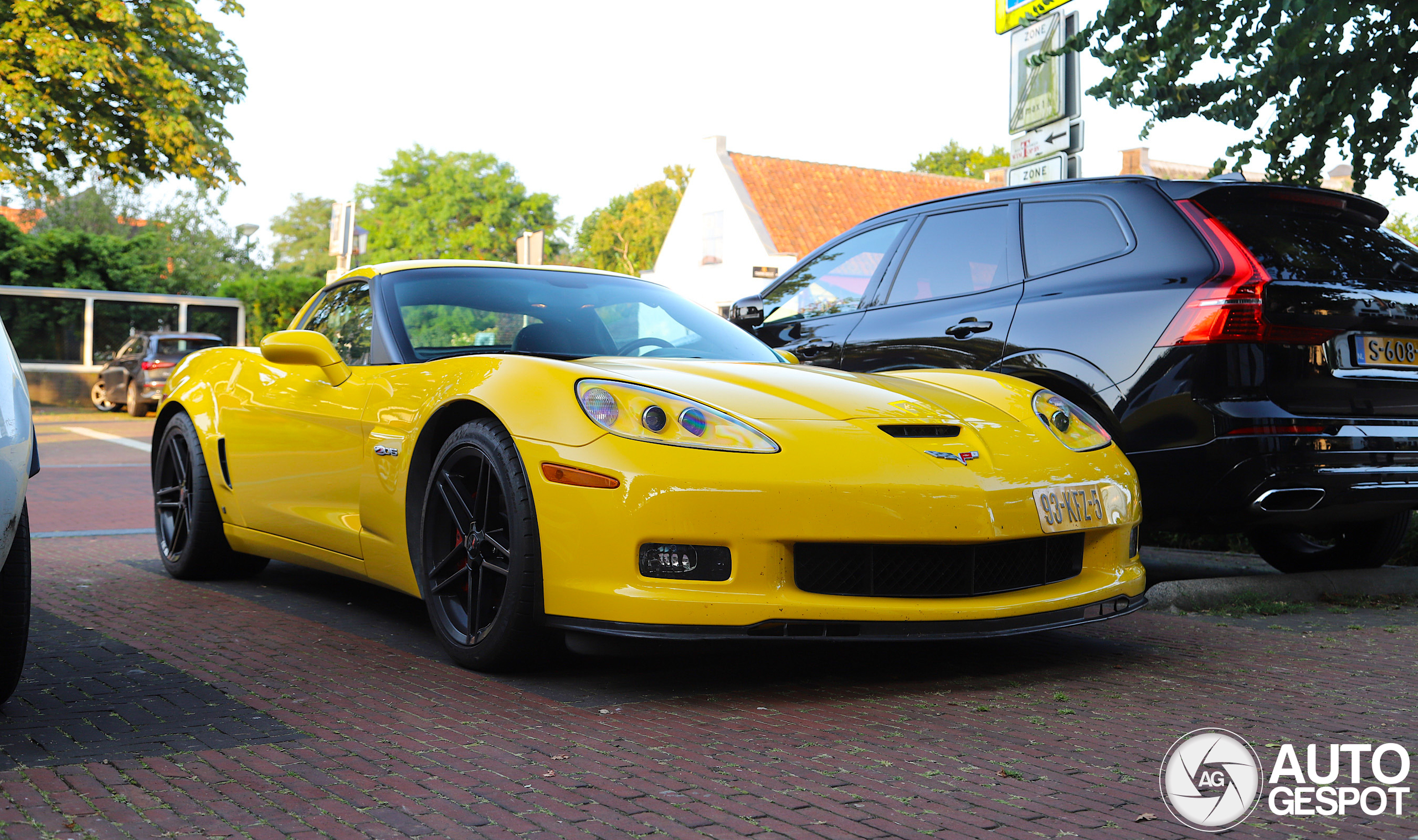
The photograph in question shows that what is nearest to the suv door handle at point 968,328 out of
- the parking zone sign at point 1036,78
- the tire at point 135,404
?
the parking zone sign at point 1036,78

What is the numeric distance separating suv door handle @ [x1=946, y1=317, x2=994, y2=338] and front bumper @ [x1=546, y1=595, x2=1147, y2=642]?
1.95 meters

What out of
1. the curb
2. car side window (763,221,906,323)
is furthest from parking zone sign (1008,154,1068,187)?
the curb

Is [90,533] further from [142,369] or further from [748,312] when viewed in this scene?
[142,369]

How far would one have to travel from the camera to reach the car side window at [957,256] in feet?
18.0

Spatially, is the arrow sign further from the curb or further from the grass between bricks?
the grass between bricks

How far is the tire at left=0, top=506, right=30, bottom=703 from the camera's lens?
10.3 feet

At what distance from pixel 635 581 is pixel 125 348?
79.7 feet

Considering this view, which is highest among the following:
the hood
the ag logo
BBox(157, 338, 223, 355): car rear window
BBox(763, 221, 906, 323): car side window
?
BBox(763, 221, 906, 323): car side window

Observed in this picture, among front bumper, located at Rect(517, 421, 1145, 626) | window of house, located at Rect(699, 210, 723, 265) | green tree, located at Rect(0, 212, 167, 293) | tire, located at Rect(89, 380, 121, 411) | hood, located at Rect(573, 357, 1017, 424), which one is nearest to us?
front bumper, located at Rect(517, 421, 1145, 626)

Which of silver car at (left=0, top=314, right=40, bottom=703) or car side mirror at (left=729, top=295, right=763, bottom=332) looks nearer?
silver car at (left=0, top=314, right=40, bottom=703)

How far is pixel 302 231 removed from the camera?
346 ft

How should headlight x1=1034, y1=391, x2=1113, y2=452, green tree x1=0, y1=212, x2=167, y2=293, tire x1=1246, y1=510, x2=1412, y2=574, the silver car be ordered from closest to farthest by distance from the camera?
the silver car
headlight x1=1034, y1=391, x2=1113, y2=452
tire x1=1246, y1=510, x2=1412, y2=574
green tree x1=0, y1=212, x2=167, y2=293

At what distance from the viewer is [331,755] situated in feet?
9.60

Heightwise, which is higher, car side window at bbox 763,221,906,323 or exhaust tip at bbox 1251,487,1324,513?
→ car side window at bbox 763,221,906,323
